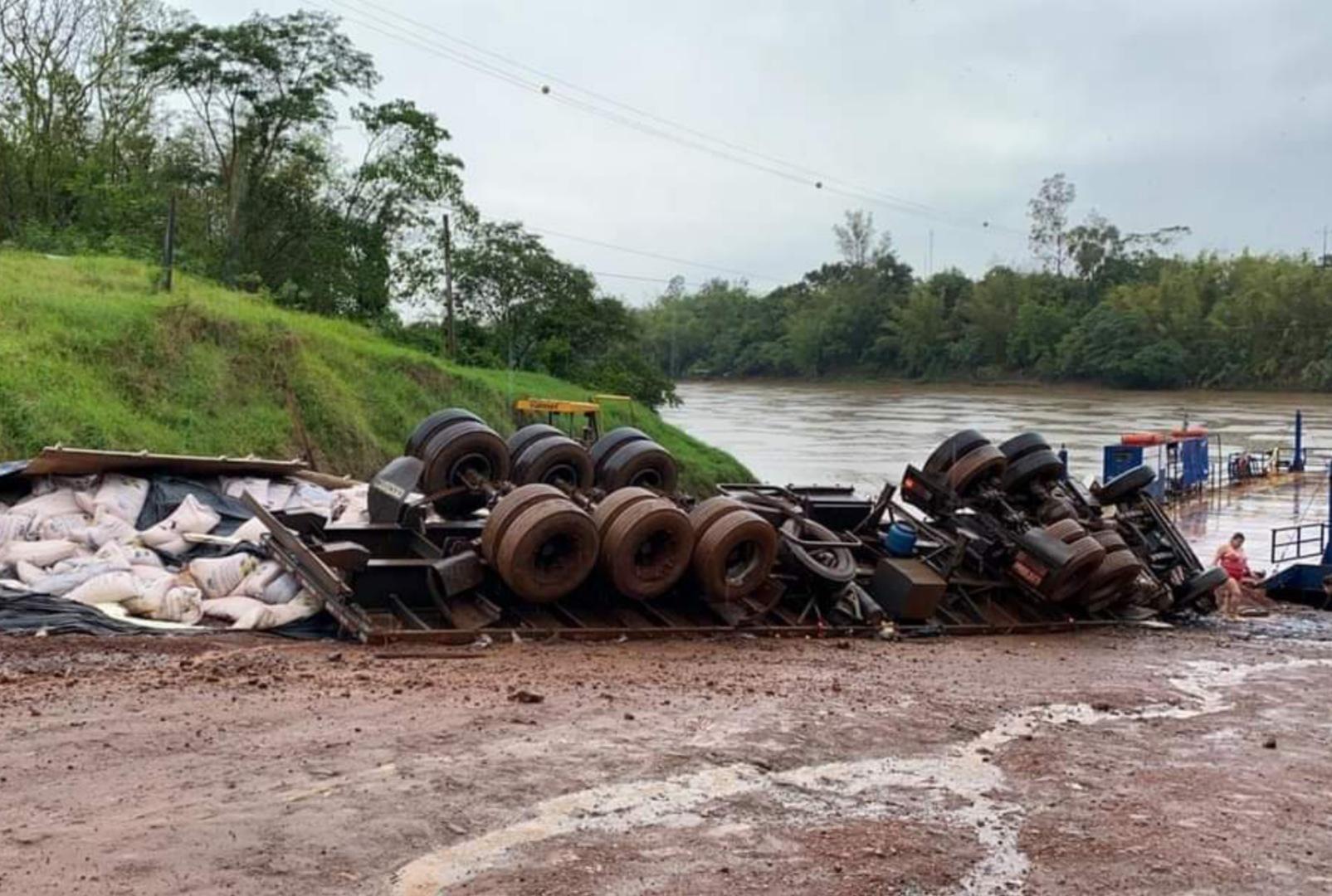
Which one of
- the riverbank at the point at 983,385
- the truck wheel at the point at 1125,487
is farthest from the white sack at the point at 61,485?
the riverbank at the point at 983,385

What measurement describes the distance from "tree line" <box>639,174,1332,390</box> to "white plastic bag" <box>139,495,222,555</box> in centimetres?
8561

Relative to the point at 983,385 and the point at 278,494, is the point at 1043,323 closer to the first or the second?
the point at 983,385

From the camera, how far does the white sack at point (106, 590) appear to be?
9391 millimetres

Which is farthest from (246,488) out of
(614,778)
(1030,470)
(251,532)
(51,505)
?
(1030,470)

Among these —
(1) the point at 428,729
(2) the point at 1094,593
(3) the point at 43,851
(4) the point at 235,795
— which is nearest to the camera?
(3) the point at 43,851

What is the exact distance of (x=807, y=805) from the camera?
5.61 meters

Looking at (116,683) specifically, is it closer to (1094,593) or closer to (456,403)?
(1094,593)

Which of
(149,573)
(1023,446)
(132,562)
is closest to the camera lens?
(149,573)

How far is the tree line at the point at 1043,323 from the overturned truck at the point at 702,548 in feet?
261

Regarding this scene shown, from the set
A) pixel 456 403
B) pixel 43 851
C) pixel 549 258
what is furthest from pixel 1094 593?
pixel 549 258

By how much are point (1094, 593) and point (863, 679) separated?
489 centimetres

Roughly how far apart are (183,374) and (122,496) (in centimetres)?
876

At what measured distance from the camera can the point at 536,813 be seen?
5219 mm

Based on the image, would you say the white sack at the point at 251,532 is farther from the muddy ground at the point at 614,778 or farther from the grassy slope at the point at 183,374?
the grassy slope at the point at 183,374
